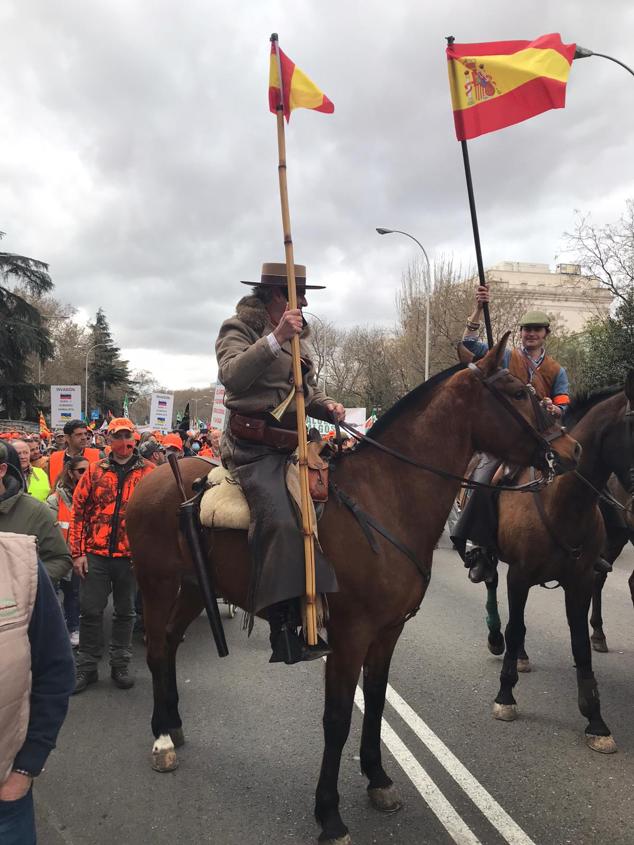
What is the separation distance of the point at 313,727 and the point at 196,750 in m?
0.83

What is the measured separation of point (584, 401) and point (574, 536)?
121cm

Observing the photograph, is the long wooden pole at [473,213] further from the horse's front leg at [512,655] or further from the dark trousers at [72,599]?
the dark trousers at [72,599]


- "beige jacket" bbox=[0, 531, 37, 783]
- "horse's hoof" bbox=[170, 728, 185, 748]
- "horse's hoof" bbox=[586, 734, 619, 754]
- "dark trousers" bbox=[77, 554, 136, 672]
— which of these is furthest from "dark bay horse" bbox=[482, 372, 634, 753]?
"beige jacket" bbox=[0, 531, 37, 783]

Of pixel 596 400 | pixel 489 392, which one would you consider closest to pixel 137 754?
pixel 489 392

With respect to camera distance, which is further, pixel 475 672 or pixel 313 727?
pixel 475 672

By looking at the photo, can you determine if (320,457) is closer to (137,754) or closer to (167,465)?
(167,465)

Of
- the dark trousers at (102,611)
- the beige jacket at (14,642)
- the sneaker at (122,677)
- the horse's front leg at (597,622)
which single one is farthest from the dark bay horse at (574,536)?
the beige jacket at (14,642)

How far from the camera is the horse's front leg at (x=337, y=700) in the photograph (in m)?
3.02

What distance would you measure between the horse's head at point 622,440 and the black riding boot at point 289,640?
256 cm

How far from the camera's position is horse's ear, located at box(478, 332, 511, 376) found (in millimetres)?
3228

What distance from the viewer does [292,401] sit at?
3.34 m

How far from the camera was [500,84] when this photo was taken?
3.91 metres

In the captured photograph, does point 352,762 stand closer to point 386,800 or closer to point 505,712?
point 386,800

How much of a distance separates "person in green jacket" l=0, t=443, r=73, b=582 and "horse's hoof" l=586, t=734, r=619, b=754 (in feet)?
12.1
